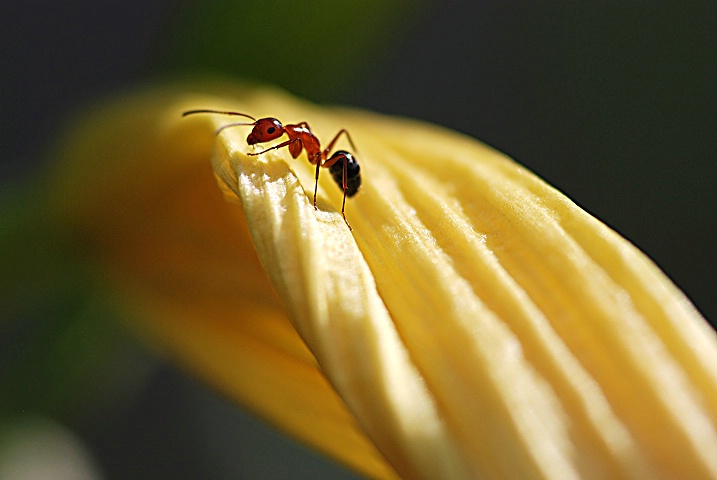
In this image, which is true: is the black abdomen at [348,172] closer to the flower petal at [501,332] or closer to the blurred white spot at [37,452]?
the flower petal at [501,332]

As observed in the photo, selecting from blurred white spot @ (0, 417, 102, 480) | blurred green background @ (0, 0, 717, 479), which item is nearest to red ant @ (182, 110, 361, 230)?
blurred green background @ (0, 0, 717, 479)

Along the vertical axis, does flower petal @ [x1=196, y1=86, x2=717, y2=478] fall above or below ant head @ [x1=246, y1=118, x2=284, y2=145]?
below

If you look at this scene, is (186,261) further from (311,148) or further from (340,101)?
(340,101)

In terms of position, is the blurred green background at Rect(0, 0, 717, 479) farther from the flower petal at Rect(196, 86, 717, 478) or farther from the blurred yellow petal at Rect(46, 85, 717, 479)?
the flower petal at Rect(196, 86, 717, 478)

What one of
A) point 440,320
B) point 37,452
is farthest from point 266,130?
point 37,452

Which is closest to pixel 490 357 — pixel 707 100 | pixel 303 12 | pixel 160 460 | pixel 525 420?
pixel 525 420

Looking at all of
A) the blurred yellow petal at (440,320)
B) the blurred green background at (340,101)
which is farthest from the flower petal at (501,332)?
the blurred green background at (340,101)

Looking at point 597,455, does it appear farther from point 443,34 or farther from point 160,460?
point 443,34
